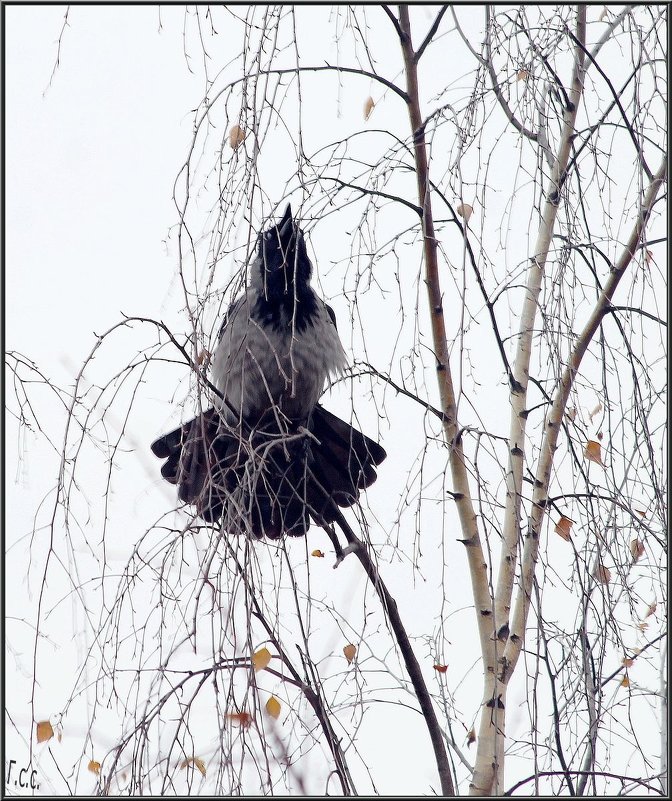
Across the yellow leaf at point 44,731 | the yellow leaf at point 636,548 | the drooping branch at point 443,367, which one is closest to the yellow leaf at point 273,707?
the yellow leaf at point 44,731

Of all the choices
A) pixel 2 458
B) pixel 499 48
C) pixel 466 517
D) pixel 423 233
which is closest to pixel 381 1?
pixel 499 48

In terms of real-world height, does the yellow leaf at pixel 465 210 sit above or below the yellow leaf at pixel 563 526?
above

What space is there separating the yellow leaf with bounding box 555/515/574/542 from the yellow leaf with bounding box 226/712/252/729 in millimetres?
950

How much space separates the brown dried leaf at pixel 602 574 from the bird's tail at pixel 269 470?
60cm

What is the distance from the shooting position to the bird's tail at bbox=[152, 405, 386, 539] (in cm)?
212

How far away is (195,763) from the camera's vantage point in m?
1.93

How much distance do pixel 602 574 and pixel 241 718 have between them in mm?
954

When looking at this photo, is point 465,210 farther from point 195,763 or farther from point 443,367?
point 195,763

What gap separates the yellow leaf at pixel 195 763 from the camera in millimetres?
1924

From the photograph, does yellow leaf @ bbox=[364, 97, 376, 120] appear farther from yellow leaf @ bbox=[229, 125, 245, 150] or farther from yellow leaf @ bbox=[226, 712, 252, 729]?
yellow leaf @ bbox=[226, 712, 252, 729]

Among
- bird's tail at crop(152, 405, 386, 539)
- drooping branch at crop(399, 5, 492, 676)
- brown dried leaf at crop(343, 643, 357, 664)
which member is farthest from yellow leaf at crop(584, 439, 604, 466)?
brown dried leaf at crop(343, 643, 357, 664)

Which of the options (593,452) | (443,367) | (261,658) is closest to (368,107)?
(443,367)

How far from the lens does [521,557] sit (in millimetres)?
2221

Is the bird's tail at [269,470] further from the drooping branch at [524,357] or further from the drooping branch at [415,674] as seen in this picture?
the drooping branch at [524,357]
